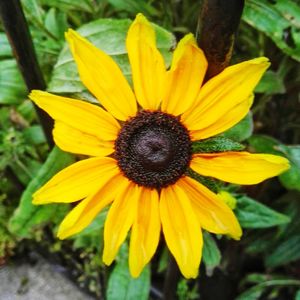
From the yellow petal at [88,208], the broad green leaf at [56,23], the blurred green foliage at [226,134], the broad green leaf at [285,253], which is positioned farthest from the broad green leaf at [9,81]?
the broad green leaf at [285,253]

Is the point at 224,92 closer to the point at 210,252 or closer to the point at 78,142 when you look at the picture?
the point at 78,142

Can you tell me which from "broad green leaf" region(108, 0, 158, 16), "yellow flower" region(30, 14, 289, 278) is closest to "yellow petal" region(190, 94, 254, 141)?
"yellow flower" region(30, 14, 289, 278)

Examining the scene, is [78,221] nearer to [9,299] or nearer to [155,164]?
[155,164]

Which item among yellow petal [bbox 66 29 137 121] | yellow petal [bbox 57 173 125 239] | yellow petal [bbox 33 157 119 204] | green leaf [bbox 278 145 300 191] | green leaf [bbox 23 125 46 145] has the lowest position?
green leaf [bbox 23 125 46 145]

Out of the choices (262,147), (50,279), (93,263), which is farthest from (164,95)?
(50,279)

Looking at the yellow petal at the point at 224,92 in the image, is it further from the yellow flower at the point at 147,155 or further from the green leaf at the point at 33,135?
the green leaf at the point at 33,135

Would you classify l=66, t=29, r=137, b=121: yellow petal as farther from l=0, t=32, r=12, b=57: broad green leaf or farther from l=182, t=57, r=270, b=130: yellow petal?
l=0, t=32, r=12, b=57: broad green leaf
